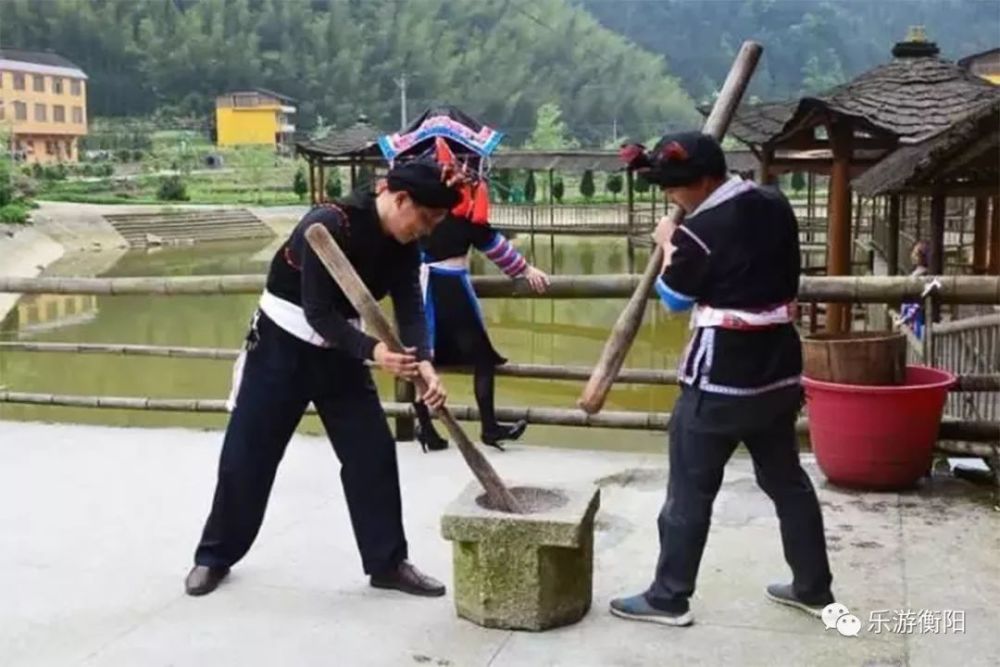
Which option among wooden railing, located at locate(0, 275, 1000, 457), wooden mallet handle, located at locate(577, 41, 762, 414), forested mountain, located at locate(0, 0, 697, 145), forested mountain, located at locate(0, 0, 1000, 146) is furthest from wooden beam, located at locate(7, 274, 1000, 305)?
forested mountain, located at locate(0, 0, 697, 145)

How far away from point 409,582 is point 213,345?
13442mm

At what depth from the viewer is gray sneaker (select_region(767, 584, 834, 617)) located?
9.54ft

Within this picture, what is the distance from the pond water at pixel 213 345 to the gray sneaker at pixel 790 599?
3.37 m

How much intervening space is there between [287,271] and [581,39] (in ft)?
289

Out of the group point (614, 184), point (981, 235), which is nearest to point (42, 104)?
point (614, 184)

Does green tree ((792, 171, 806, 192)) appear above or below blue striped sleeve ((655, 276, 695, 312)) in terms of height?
above

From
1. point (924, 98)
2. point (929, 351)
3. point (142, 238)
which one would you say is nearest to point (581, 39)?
point (142, 238)

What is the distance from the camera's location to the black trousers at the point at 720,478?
278 cm

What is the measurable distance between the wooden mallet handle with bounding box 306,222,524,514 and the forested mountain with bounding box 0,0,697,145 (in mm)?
69161

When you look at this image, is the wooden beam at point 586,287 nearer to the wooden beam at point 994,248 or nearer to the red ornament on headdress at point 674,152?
the red ornament on headdress at point 674,152

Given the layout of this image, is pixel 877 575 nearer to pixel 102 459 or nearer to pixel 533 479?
pixel 533 479

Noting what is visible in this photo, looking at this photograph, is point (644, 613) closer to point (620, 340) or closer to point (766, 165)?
point (620, 340)

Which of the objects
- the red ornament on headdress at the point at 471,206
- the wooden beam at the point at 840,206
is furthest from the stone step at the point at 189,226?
the red ornament on headdress at the point at 471,206

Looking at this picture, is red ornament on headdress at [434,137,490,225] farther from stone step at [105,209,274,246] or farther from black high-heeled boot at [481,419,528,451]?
stone step at [105,209,274,246]
